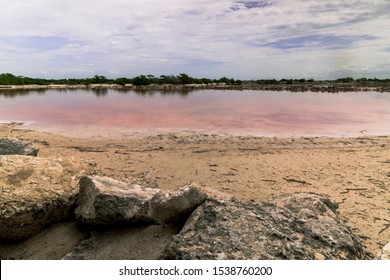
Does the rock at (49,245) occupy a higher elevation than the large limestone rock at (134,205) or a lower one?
lower

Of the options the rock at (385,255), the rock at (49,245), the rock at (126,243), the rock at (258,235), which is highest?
the rock at (258,235)

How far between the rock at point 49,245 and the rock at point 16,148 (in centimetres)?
260

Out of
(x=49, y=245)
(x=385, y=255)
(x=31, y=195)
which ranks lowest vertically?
(x=49, y=245)

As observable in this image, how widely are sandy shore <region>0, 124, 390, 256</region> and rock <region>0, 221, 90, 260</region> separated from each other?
4.89ft

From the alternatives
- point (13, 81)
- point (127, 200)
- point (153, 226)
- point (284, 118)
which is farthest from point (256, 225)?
point (13, 81)

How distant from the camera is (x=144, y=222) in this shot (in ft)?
13.3

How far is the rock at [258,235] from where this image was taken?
9.60ft

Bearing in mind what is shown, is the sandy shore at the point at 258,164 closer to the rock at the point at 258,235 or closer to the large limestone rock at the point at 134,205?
the large limestone rock at the point at 134,205

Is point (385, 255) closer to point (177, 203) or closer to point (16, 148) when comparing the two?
point (177, 203)

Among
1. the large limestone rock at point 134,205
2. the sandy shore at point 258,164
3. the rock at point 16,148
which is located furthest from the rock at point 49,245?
the rock at point 16,148

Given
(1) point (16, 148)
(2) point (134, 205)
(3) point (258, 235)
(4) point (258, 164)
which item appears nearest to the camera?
(3) point (258, 235)

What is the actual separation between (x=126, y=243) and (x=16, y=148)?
402 cm

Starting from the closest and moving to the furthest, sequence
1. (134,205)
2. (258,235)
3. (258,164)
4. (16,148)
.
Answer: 1. (258,235)
2. (134,205)
3. (16,148)
4. (258,164)

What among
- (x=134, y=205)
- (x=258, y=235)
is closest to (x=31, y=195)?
(x=134, y=205)
